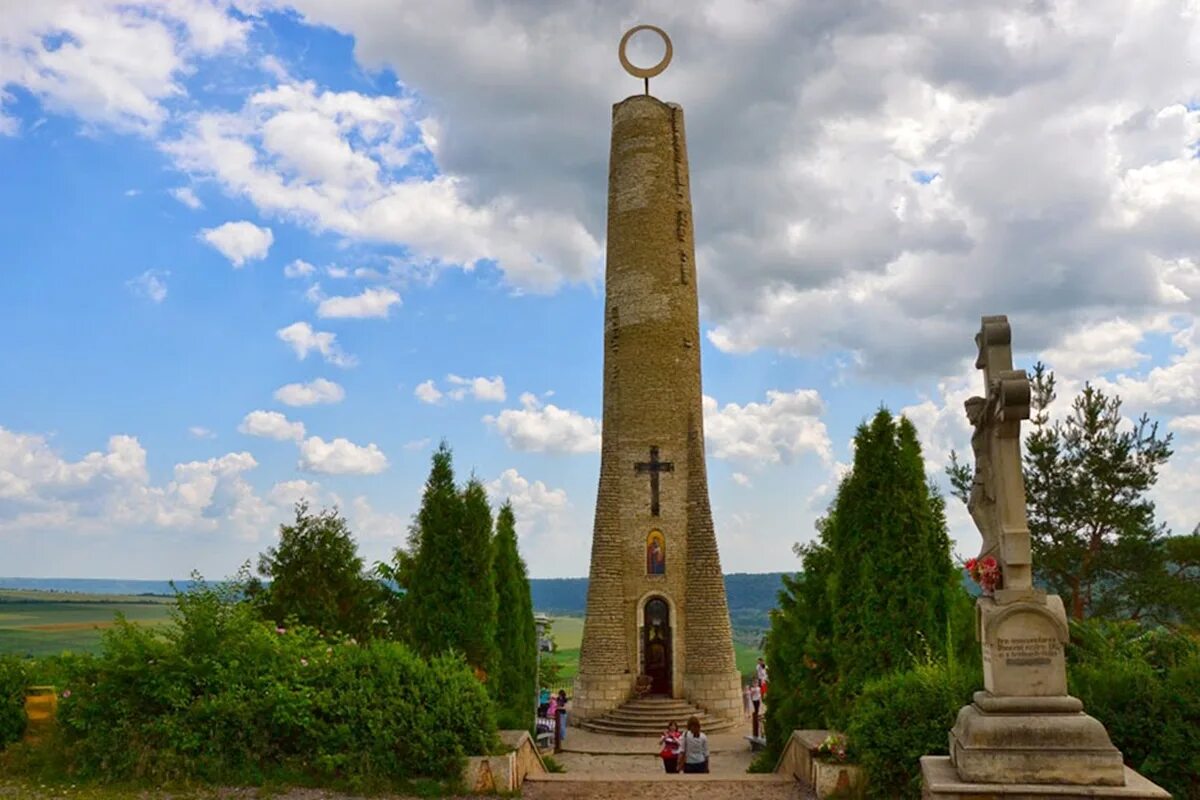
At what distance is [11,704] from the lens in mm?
11945

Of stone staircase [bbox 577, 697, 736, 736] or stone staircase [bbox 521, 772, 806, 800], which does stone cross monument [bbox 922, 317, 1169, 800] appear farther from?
stone staircase [bbox 577, 697, 736, 736]

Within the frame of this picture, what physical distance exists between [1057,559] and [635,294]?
14479 millimetres

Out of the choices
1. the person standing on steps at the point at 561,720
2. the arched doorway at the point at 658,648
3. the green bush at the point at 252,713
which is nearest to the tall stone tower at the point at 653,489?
the arched doorway at the point at 658,648

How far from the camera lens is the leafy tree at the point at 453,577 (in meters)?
16.0

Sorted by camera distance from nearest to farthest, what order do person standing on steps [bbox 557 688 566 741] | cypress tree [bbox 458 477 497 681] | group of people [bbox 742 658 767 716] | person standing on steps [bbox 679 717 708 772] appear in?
person standing on steps [bbox 679 717 708 772] < cypress tree [bbox 458 477 497 681] < person standing on steps [bbox 557 688 566 741] < group of people [bbox 742 658 767 716]

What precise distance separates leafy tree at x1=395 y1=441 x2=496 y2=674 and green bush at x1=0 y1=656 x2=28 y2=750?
232 inches

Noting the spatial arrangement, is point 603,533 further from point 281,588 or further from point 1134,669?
point 1134,669

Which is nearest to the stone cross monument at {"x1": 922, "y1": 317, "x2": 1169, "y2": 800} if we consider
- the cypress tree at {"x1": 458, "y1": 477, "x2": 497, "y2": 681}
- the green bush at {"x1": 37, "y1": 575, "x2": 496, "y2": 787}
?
the green bush at {"x1": 37, "y1": 575, "x2": 496, "y2": 787}

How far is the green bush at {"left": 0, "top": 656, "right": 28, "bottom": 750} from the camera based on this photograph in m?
11.9

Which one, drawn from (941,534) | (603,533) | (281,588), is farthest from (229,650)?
(603,533)

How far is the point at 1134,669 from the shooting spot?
33.9 ft

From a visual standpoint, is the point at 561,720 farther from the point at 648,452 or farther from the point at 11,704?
the point at 11,704

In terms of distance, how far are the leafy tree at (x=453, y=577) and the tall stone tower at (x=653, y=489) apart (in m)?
10.3

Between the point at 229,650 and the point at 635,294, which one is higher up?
the point at 635,294
